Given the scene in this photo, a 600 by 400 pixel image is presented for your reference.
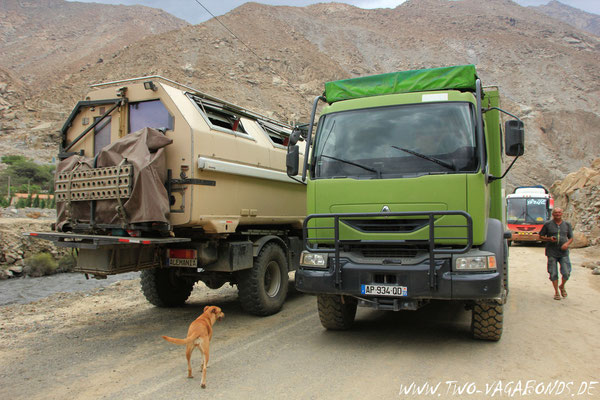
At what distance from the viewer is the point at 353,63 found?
58.2 meters

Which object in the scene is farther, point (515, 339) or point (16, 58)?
point (16, 58)

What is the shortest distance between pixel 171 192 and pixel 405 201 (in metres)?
2.97

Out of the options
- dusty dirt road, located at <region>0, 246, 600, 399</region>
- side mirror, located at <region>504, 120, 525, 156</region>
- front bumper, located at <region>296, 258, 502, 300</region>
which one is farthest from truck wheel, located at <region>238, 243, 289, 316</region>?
side mirror, located at <region>504, 120, 525, 156</region>

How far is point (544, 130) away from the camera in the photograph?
49.4 meters

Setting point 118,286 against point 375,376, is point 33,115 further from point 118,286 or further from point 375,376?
point 375,376

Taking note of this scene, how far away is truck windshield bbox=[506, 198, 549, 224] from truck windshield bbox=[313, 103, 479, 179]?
1809cm

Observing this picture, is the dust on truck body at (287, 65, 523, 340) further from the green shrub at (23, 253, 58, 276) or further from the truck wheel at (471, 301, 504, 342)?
the green shrub at (23, 253, 58, 276)

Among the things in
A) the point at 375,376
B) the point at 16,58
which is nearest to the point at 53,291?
the point at 375,376

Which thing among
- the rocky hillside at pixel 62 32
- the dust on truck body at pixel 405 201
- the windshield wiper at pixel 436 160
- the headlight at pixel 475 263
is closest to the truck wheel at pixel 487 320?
the dust on truck body at pixel 405 201

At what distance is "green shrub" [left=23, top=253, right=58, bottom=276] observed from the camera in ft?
45.5

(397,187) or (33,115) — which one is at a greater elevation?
(33,115)

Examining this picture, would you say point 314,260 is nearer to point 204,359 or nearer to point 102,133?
point 204,359

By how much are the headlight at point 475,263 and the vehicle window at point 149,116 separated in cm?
396

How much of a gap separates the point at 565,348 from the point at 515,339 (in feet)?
1.75
